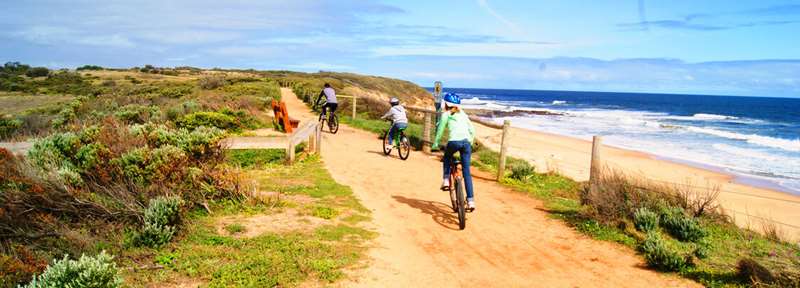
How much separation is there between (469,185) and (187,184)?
3855 mm

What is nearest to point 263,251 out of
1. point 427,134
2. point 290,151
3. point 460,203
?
point 460,203

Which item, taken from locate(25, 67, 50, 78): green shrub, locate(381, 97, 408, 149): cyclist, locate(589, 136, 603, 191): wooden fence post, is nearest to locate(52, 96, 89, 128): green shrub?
locate(381, 97, 408, 149): cyclist

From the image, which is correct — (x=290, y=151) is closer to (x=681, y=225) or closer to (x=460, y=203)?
(x=460, y=203)

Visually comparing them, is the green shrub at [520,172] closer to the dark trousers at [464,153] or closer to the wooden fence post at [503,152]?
the wooden fence post at [503,152]

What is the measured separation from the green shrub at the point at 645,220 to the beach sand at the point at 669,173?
1.68 m

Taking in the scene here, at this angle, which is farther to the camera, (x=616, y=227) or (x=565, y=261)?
(x=616, y=227)

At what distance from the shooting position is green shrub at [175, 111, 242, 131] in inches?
603

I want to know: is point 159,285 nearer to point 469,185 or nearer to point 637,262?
point 469,185

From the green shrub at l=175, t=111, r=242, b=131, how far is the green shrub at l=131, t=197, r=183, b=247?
29.5 ft

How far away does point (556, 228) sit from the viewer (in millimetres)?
8047

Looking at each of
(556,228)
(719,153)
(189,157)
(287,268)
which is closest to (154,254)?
(287,268)

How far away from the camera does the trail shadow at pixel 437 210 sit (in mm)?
7992

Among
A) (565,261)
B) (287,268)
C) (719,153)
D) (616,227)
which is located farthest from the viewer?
(719,153)

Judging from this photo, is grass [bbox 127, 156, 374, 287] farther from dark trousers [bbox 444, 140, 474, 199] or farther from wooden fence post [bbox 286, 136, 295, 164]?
wooden fence post [bbox 286, 136, 295, 164]
